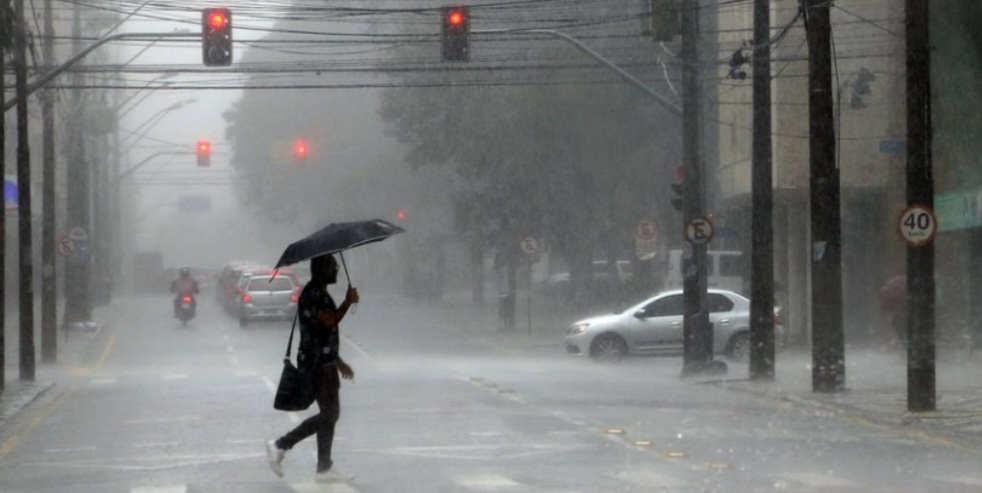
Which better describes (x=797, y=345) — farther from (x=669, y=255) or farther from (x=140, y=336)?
(x=140, y=336)

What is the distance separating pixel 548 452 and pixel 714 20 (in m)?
32.7

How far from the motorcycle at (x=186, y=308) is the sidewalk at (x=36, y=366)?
8.27 feet

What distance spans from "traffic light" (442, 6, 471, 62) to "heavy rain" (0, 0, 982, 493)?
6 cm

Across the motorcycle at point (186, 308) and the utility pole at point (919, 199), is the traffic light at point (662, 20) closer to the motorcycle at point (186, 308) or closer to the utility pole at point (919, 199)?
the utility pole at point (919, 199)

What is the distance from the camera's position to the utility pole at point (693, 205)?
29125 mm

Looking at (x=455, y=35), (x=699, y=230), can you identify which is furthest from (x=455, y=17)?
(x=699, y=230)

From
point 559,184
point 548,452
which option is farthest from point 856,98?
point 548,452

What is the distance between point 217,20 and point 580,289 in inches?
1307

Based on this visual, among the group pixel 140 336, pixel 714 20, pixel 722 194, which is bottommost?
pixel 140 336

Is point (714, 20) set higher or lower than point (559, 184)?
higher

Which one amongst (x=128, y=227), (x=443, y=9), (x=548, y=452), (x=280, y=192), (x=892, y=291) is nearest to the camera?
(x=548, y=452)

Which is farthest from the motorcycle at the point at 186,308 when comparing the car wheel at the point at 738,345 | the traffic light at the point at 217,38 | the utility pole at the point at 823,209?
the utility pole at the point at 823,209

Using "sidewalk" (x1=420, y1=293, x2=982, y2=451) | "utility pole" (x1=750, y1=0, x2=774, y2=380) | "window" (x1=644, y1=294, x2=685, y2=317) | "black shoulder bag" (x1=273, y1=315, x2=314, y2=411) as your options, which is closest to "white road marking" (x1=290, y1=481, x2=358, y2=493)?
"black shoulder bag" (x1=273, y1=315, x2=314, y2=411)

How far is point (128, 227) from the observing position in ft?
470
